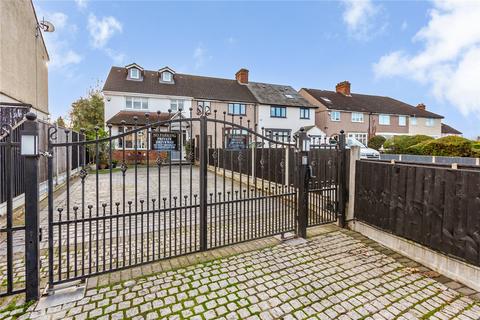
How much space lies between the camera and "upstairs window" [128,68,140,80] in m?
22.2

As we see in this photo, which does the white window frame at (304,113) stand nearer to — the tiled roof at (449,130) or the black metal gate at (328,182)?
the black metal gate at (328,182)

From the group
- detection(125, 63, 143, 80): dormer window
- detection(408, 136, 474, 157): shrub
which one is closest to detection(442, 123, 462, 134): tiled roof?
detection(408, 136, 474, 157): shrub

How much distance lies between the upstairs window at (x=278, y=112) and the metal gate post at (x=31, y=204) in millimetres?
23689

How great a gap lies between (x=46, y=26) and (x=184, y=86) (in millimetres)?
10835

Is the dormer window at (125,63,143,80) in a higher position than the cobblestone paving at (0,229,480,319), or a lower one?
higher

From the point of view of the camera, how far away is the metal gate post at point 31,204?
283cm

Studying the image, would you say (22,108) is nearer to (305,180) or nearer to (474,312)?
(305,180)

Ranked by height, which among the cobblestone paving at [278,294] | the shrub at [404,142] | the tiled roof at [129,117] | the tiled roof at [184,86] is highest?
the tiled roof at [184,86]

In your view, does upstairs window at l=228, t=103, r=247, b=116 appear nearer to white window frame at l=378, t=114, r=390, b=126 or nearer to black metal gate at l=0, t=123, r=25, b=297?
white window frame at l=378, t=114, r=390, b=126

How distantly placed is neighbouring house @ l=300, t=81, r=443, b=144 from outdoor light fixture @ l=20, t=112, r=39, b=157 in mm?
26371

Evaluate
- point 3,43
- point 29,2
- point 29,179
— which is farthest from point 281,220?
point 29,2

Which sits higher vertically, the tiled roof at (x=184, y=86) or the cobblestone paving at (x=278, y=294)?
the tiled roof at (x=184, y=86)

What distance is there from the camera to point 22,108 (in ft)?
27.5

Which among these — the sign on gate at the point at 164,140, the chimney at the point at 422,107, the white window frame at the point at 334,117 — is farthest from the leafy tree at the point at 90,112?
the chimney at the point at 422,107
